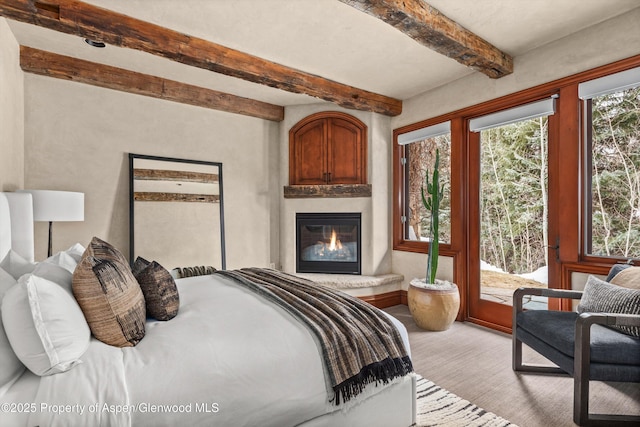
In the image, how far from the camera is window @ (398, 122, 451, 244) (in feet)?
12.2

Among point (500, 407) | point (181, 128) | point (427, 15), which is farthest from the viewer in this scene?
point (181, 128)

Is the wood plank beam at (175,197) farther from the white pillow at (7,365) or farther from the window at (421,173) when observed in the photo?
the white pillow at (7,365)

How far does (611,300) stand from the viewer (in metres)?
1.88

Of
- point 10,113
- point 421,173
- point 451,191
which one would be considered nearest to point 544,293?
point 451,191

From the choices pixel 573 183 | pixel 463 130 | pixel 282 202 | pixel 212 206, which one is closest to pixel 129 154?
pixel 212 206

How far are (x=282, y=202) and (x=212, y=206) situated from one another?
0.89 metres

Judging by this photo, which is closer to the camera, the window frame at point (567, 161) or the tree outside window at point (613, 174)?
the tree outside window at point (613, 174)

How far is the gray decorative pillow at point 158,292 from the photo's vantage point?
1.58 m

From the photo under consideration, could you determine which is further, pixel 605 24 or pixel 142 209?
pixel 142 209

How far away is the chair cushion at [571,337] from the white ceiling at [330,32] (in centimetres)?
210

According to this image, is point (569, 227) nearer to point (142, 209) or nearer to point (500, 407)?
point (500, 407)

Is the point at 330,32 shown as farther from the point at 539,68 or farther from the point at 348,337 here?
the point at 348,337

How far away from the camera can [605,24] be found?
2457mm

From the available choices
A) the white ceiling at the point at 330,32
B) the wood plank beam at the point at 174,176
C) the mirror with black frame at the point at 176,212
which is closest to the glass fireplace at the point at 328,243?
the mirror with black frame at the point at 176,212
